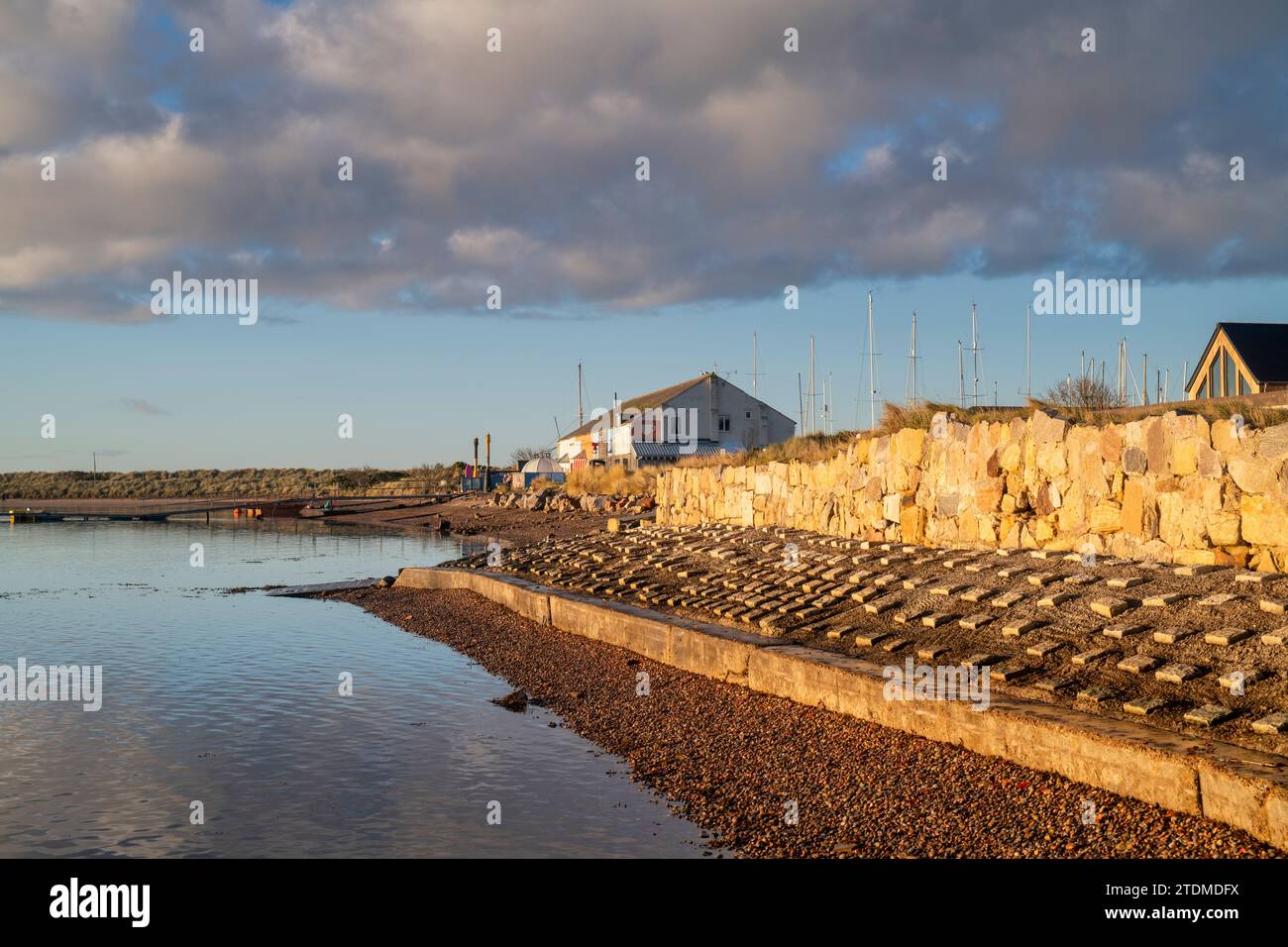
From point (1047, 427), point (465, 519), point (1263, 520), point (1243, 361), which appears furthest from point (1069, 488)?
point (465, 519)

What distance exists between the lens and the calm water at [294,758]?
258 inches

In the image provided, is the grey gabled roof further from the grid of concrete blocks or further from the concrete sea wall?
the concrete sea wall

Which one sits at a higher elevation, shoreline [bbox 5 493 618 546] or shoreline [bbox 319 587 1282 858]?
shoreline [bbox 5 493 618 546]

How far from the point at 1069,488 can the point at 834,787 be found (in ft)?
19.3

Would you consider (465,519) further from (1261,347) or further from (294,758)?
(294,758)

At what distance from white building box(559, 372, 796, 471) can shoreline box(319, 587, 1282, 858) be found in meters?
45.1

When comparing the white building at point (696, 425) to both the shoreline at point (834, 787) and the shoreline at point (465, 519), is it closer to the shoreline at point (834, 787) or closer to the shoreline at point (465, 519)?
the shoreline at point (465, 519)

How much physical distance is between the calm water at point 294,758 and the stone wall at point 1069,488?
5865 millimetres

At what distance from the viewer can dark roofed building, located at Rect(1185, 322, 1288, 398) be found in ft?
88.7

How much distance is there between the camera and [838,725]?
25.3ft

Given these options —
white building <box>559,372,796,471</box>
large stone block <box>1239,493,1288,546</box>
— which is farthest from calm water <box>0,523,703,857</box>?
white building <box>559,372,796,471</box>

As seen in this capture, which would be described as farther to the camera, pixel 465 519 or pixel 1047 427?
pixel 465 519

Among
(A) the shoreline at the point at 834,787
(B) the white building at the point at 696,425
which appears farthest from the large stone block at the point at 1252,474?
(B) the white building at the point at 696,425

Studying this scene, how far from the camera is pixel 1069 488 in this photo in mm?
10812
